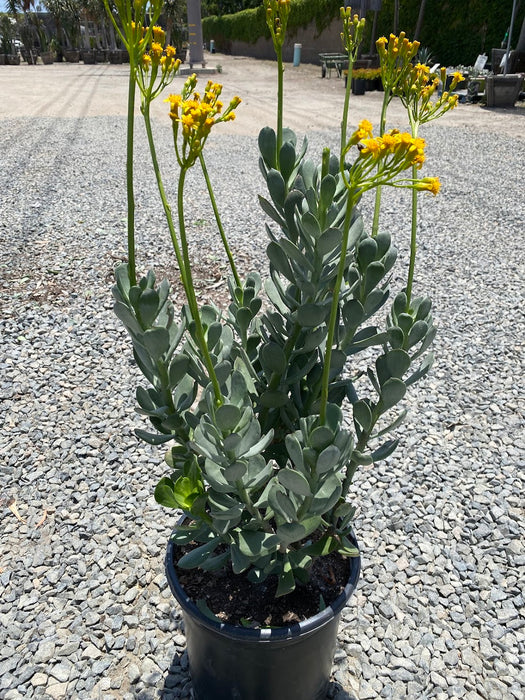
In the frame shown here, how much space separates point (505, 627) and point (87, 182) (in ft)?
21.0

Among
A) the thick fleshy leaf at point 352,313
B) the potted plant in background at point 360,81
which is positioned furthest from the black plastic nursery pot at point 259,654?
the potted plant in background at point 360,81

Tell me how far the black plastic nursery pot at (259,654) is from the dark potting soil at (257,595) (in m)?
0.06

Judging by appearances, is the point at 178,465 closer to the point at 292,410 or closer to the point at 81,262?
the point at 292,410

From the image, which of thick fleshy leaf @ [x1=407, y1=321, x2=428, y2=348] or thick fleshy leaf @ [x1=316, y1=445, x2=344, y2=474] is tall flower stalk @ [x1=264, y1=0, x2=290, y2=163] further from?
thick fleshy leaf @ [x1=316, y1=445, x2=344, y2=474]

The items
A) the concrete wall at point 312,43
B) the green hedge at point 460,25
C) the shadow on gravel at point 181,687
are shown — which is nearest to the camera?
the shadow on gravel at point 181,687

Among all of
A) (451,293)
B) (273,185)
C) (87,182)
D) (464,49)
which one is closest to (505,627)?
(273,185)

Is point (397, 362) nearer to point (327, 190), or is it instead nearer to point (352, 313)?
point (352, 313)

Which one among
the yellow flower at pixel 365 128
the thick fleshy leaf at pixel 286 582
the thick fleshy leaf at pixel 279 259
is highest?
the yellow flower at pixel 365 128

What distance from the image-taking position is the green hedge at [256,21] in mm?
23328

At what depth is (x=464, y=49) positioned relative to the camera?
1766 cm

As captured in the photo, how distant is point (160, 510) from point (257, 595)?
93cm

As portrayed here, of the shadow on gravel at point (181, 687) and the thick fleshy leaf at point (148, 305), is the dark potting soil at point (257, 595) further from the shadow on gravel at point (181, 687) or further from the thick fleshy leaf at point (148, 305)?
the thick fleshy leaf at point (148, 305)

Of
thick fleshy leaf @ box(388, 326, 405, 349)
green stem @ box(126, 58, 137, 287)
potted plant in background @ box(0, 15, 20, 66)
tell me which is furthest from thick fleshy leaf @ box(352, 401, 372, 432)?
potted plant in background @ box(0, 15, 20, 66)

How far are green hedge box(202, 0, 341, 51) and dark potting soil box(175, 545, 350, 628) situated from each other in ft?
52.8
